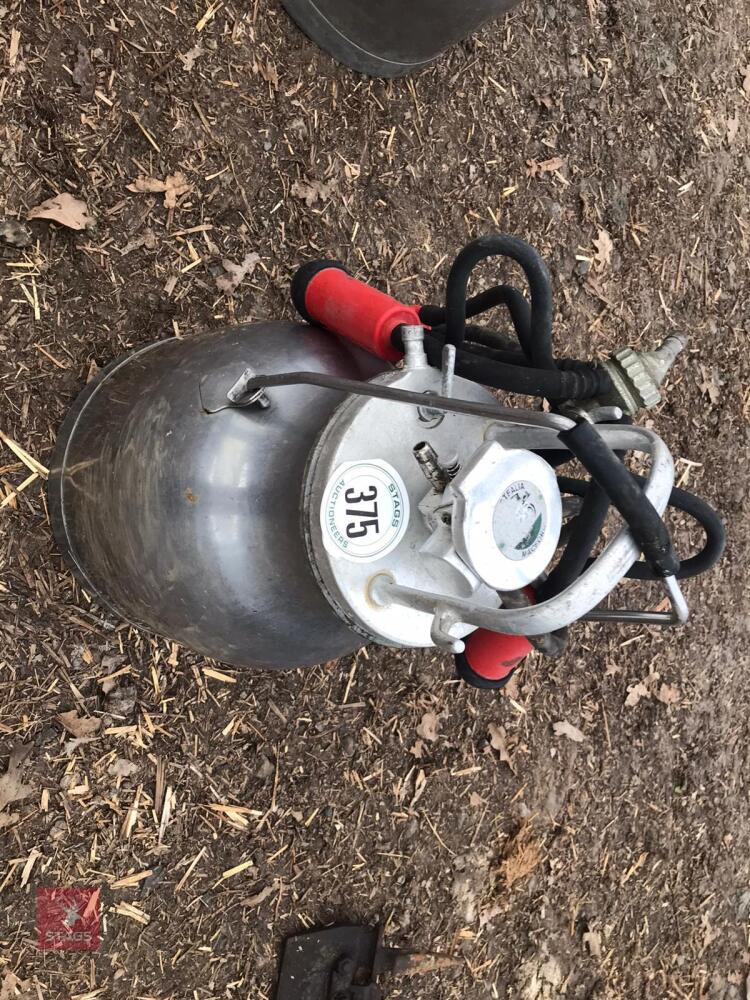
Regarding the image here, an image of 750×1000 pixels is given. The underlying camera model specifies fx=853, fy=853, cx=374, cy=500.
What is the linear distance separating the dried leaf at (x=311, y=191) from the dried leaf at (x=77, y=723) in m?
1.56

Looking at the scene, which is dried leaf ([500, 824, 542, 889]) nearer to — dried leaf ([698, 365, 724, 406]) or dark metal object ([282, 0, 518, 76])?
dried leaf ([698, 365, 724, 406])

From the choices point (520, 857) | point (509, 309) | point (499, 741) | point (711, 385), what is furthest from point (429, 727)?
point (711, 385)

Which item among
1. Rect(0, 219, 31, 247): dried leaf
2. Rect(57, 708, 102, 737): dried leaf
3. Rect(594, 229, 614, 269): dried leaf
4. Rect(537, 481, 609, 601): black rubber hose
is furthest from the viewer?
Rect(594, 229, 614, 269): dried leaf

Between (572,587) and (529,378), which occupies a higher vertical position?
(529,378)

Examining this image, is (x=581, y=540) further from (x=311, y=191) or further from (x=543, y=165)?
(x=543, y=165)

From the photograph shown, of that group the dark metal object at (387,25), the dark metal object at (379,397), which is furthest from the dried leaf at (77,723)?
the dark metal object at (387,25)

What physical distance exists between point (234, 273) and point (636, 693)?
90.9 inches

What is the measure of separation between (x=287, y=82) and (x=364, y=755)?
2.03m

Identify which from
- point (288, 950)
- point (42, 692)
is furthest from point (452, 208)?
point (288, 950)

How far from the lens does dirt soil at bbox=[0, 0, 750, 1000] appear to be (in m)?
2.06

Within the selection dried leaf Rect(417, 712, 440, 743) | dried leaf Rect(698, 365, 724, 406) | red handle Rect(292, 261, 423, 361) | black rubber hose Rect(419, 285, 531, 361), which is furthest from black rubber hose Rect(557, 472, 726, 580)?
dried leaf Rect(698, 365, 724, 406)

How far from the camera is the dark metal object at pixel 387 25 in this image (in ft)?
7.60

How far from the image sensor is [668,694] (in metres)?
3.58

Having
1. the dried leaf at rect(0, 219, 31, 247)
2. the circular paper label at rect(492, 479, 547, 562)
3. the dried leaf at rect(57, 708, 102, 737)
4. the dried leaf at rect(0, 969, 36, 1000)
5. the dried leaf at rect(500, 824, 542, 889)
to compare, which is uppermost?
the dried leaf at rect(0, 219, 31, 247)
